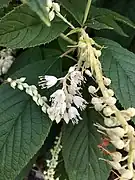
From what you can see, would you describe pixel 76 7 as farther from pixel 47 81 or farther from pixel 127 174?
pixel 127 174

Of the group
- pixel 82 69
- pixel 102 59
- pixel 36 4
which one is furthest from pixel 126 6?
pixel 36 4

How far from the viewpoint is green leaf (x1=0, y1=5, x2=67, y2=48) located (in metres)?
0.76

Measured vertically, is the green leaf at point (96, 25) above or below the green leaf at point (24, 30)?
below

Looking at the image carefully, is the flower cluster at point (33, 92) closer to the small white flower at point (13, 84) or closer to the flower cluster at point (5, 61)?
the small white flower at point (13, 84)

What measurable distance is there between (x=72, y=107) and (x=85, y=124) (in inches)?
4.6

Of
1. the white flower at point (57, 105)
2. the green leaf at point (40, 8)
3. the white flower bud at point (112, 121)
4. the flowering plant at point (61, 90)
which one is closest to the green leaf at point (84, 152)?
the flowering plant at point (61, 90)

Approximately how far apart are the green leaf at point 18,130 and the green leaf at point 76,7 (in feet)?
0.48

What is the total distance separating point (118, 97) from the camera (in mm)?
730

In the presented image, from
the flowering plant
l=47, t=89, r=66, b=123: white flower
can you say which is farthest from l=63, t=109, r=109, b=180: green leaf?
l=47, t=89, r=66, b=123: white flower

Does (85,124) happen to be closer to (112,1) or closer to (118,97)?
(118,97)

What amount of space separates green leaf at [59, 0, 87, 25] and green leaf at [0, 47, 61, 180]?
0.48ft

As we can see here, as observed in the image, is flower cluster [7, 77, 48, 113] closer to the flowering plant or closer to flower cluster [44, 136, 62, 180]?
the flowering plant

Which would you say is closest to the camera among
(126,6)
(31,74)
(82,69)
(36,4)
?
(36,4)

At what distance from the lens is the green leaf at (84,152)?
82cm
